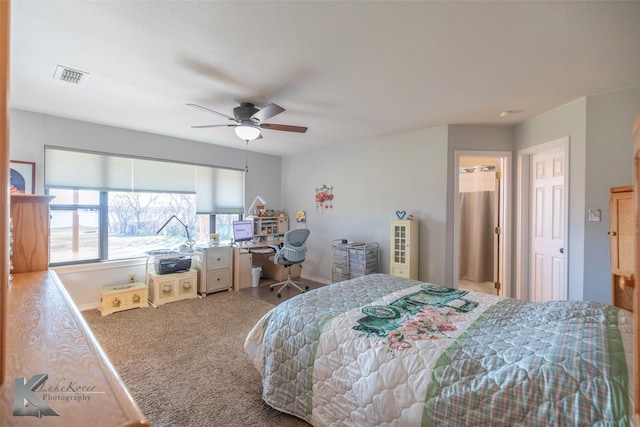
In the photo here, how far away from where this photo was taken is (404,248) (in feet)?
12.4

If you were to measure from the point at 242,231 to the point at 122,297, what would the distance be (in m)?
1.92

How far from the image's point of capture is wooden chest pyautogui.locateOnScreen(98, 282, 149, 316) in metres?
3.41

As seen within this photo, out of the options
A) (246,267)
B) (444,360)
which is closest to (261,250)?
(246,267)

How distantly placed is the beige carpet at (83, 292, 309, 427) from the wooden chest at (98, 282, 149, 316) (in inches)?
4.1

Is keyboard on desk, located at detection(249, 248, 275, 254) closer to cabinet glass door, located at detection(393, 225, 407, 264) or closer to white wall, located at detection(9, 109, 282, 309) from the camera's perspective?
white wall, located at detection(9, 109, 282, 309)

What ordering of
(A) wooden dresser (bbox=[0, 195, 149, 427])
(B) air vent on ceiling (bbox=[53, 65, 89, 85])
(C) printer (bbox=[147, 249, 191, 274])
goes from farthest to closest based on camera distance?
(C) printer (bbox=[147, 249, 191, 274]) → (B) air vent on ceiling (bbox=[53, 65, 89, 85]) → (A) wooden dresser (bbox=[0, 195, 149, 427])

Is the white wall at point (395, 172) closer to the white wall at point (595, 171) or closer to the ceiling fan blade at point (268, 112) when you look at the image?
the white wall at point (595, 171)

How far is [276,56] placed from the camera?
2.01m

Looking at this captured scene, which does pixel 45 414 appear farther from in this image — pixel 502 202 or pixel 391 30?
pixel 502 202

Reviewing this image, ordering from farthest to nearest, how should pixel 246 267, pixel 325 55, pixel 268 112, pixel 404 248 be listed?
pixel 246 267 → pixel 404 248 → pixel 268 112 → pixel 325 55

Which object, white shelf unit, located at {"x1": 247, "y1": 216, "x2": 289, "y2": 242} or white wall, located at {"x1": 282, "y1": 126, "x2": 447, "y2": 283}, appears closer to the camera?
white wall, located at {"x1": 282, "y1": 126, "x2": 447, "y2": 283}

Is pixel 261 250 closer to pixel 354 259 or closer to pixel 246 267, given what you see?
pixel 246 267

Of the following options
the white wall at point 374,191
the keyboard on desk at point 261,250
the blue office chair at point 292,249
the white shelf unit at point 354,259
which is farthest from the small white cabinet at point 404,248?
the keyboard on desk at point 261,250

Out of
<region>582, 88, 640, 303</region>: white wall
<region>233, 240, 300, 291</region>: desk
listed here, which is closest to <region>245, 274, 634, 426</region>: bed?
<region>582, 88, 640, 303</region>: white wall
